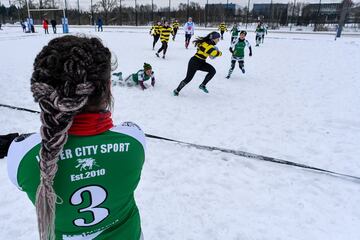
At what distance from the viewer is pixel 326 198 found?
10.5ft

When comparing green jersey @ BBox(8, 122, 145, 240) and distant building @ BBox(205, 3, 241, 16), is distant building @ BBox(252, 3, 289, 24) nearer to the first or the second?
distant building @ BBox(205, 3, 241, 16)

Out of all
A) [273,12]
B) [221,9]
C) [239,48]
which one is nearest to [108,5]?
[221,9]

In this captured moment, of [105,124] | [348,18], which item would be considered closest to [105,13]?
Result: [348,18]

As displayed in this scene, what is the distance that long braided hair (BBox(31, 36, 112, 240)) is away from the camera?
888 millimetres

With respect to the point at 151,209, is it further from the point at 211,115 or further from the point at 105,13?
the point at 105,13

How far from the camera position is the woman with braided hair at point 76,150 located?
35.5 inches

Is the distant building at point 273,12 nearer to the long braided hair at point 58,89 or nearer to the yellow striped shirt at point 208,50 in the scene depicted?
the yellow striped shirt at point 208,50

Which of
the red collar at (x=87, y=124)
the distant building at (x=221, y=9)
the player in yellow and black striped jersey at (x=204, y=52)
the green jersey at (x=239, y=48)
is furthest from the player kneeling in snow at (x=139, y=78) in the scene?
the distant building at (x=221, y=9)

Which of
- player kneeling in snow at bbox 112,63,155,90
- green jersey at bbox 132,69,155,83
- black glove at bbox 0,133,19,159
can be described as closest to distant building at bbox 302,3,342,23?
player kneeling in snow at bbox 112,63,155,90

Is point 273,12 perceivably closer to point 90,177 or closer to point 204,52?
point 204,52

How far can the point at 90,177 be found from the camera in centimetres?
104

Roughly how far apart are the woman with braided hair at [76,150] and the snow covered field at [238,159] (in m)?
1.47

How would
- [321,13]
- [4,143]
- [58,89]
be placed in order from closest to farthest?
[58,89]
[4,143]
[321,13]

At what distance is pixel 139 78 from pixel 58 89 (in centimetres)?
674
